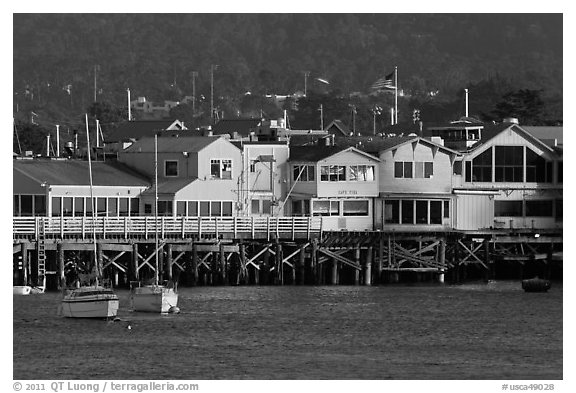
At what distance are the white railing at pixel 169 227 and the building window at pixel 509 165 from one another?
38.6 ft

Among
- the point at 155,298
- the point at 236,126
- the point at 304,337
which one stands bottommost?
the point at 304,337

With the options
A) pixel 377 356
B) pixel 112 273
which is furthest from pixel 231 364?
pixel 112 273

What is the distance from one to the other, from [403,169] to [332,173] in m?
4.17

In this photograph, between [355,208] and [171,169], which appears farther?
[355,208]

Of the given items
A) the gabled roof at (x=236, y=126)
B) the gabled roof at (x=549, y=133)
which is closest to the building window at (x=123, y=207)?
the gabled roof at (x=549, y=133)

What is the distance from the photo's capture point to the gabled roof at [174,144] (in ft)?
330

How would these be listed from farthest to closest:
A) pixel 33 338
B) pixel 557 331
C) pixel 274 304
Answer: pixel 274 304
pixel 557 331
pixel 33 338

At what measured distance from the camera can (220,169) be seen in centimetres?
10000

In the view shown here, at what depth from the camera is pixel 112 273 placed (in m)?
93.0

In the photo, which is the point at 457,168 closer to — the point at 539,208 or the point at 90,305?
the point at 539,208

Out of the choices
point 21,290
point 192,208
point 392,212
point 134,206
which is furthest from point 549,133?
point 21,290
